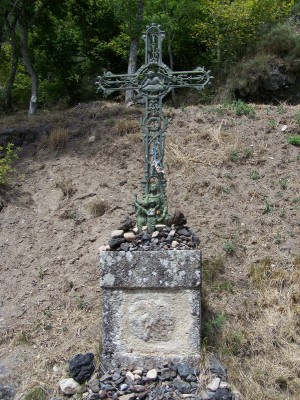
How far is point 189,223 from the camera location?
21.3ft

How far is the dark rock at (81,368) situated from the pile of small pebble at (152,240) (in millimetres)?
1083

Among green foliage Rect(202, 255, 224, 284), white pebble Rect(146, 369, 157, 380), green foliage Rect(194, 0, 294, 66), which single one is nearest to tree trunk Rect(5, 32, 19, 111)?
green foliage Rect(194, 0, 294, 66)

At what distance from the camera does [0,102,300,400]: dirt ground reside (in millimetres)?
4969

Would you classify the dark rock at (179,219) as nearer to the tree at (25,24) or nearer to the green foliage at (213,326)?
the green foliage at (213,326)

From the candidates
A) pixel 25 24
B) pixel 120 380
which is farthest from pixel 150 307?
pixel 25 24

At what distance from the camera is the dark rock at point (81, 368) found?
4445mm

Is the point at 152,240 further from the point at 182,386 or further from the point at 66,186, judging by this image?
the point at 66,186

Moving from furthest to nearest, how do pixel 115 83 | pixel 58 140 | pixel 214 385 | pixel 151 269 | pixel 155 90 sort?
pixel 58 140, pixel 115 83, pixel 155 90, pixel 151 269, pixel 214 385

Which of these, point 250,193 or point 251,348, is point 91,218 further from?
point 251,348

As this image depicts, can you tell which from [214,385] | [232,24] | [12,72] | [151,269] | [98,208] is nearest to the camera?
[214,385]

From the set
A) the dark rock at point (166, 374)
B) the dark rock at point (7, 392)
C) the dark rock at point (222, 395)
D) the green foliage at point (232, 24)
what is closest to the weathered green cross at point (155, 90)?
the dark rock at point (166, 374)

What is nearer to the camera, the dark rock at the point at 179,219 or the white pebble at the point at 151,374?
the white pebble at the point at 151,374

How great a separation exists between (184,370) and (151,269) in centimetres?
97

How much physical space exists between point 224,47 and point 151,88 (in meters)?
9.76
